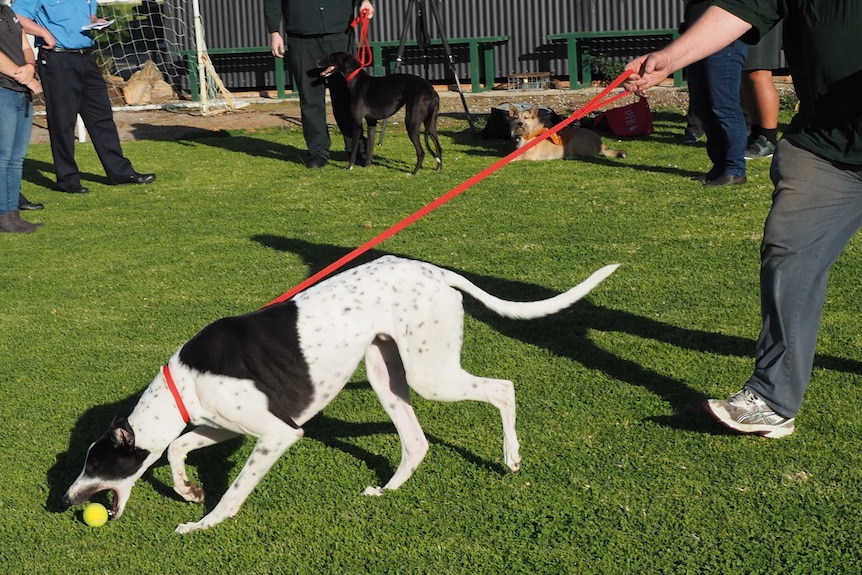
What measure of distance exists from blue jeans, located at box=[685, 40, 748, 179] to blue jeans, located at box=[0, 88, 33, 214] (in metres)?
5.67

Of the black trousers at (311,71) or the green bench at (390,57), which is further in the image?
the green bench at (390,57)

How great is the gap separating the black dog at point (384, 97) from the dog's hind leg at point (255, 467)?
6790mm

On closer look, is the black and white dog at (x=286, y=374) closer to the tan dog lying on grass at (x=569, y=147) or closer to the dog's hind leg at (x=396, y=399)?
the dog's hind leg at (x=396, y=399)

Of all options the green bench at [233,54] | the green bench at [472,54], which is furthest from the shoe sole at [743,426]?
the green bench at [233,54]

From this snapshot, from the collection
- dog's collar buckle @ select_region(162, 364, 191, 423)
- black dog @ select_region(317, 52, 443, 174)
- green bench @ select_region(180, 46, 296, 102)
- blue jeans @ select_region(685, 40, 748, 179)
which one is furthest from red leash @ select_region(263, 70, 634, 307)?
green bench @ select_region(180, 46, 296, 102)

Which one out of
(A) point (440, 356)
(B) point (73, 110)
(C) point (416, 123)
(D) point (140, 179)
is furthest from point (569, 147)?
(A) point (440, 356)

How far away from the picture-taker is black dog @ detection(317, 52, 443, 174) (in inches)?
400

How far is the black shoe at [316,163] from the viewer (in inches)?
423

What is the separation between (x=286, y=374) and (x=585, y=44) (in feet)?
49.3

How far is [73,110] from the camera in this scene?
9.89 metres

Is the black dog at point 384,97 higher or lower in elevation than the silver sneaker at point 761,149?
higher

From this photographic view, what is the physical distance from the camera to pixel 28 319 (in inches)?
243

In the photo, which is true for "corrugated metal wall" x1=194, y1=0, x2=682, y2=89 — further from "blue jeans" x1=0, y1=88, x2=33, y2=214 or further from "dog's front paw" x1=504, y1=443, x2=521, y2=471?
"dog's front paw" x1=504, y1=443, x2=521, y2=471

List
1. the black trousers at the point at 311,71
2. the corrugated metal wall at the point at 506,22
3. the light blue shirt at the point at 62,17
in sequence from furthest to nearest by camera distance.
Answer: the corrugated metal wall at the point at 506,22, the black trousers at the point at 311,71, the light blue shirt at the point at 62,17
